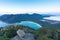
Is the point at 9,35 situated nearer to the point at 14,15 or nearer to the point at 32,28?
the point at 32,28

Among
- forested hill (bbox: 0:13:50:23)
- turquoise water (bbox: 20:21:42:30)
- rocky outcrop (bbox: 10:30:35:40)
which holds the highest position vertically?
forested hill (bbox: 0:13:50:23)

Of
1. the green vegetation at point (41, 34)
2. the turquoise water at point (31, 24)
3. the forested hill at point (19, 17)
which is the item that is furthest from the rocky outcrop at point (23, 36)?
the forested hill at point (19, 17)

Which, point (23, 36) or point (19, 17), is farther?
point (19, 17)

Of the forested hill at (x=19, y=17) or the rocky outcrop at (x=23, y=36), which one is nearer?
the rocky outcrop at (x=23, y=36)

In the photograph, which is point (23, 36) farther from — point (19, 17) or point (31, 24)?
point (19, 17)

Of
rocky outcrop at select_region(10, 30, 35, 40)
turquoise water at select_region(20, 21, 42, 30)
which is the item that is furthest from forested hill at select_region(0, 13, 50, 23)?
rocky outcrop at select_region(10, 30, 35, 40)

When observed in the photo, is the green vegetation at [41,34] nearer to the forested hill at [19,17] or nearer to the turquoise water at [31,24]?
the turquoise water at [31,24]

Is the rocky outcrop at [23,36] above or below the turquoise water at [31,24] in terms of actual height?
below

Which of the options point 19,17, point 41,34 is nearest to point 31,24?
point 19,17

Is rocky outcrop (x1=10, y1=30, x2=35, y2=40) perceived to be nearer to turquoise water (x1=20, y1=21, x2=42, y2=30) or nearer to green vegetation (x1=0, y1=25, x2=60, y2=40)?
green vegetation (x1=0, y1=25, x2=60, y2=40)

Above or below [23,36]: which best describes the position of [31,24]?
above

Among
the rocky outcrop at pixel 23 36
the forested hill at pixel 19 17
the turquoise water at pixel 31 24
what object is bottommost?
the rocky outcrop at pixel 23 36
